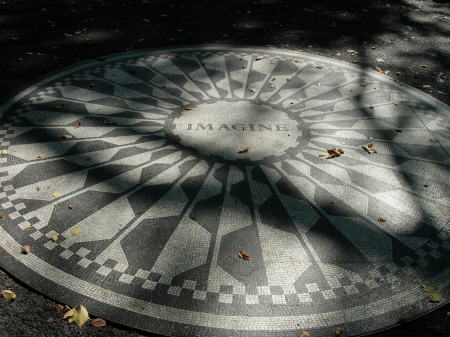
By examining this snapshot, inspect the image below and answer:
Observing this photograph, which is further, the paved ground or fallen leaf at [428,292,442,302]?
the paved ground

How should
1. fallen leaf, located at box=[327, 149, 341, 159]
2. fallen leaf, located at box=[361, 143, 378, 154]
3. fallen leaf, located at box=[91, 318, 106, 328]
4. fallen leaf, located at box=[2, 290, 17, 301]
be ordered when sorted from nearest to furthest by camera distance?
fallen leaf, located at box=[91, 318, 106, 328] < fallen leaf, located at box=[2, 290, 17, 301] < fallen leaf, located at box=[327, 149, 341, 159] < fallen leaf, located at box=[361, 143, 378, 154]

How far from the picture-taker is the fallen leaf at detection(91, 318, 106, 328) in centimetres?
311

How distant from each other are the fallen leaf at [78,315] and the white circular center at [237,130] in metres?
2.29

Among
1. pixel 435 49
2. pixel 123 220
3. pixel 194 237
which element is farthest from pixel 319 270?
pixel 435 49

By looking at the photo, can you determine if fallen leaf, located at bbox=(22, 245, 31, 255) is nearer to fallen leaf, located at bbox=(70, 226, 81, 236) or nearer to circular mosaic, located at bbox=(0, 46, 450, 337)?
circular mosaic, located at bbox=(0, 46, 450, 337)

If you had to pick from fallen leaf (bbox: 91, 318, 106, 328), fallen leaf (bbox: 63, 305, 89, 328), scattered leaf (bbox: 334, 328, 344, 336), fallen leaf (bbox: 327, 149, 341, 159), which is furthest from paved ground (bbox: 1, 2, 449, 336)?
scattered leaf (bbox: 334, 328, 344, 336)

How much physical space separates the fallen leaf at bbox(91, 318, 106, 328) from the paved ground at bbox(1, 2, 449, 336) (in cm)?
432

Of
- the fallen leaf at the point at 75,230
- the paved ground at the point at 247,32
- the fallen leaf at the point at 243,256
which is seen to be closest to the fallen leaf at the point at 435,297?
the fallen leaf at the point at 243,256

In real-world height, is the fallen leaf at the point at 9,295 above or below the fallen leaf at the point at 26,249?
below

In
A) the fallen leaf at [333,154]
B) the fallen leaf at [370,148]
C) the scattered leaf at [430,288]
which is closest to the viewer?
the scattered leaf at [430,288]

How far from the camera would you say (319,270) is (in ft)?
11.8

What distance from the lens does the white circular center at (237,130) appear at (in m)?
5.10

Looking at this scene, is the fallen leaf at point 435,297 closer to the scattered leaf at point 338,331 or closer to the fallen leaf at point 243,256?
the scattered leaf at point 338,331

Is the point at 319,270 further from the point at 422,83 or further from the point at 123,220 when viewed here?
the point at 422,83
